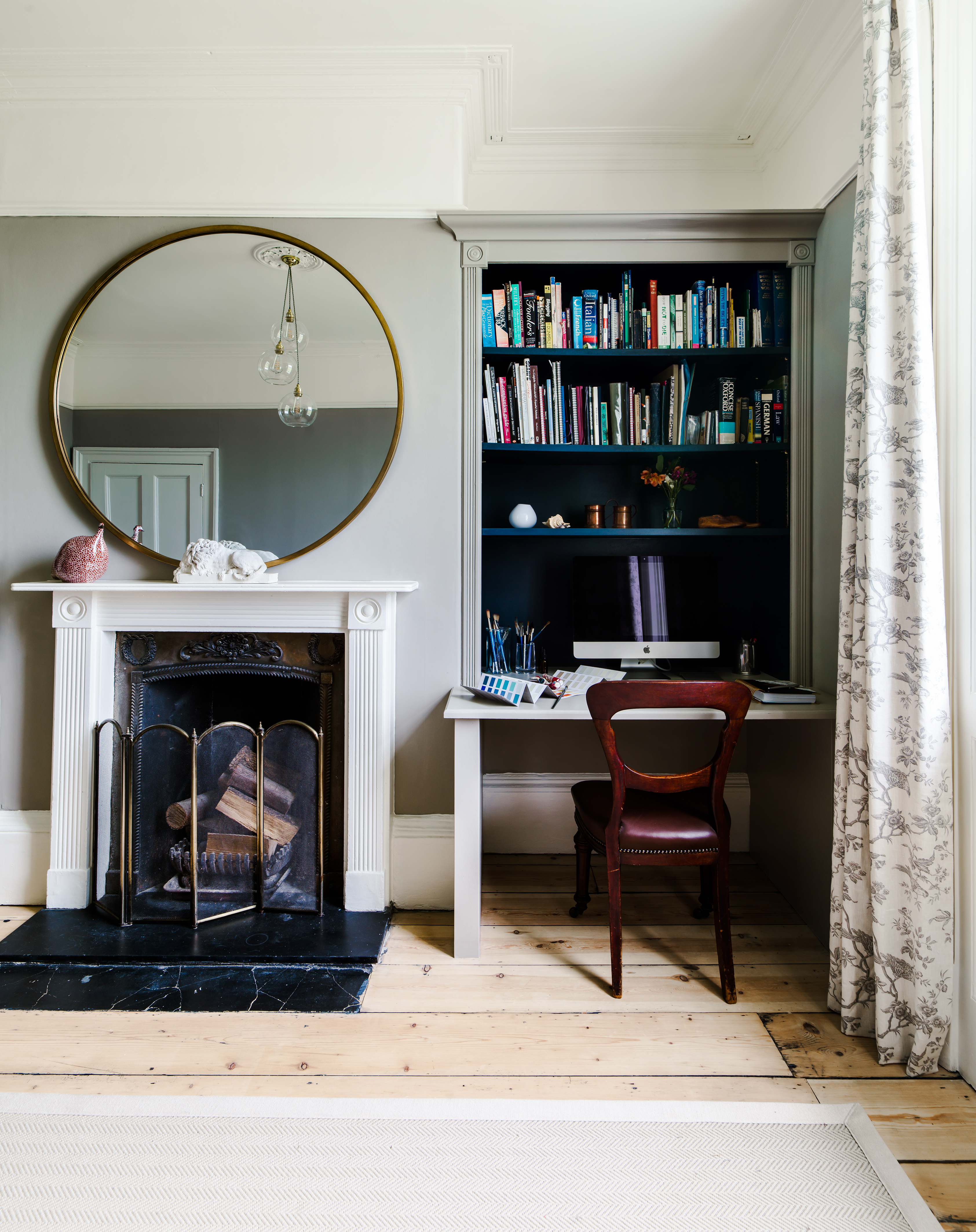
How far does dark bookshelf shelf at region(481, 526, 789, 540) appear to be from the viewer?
2486 millimetres

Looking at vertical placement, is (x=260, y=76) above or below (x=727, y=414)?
above

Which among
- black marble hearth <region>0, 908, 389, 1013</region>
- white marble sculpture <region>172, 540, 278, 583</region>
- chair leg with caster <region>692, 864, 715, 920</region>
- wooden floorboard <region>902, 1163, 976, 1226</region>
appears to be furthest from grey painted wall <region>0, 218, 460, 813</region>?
wooden floorboard <region>902, 1163, 976, 1226</region>

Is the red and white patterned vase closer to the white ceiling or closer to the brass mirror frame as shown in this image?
the brass mirror frame

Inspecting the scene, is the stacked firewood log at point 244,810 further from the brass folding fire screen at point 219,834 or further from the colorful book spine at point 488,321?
the colorful book spine at point 488,321

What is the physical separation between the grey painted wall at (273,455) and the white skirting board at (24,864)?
1250 mm

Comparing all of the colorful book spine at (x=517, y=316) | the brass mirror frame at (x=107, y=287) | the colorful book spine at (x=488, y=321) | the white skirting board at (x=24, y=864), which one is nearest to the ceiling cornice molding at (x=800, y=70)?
the colorful book spine at (x=517, y=316)

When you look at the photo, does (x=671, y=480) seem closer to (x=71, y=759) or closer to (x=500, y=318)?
(x=500, y=318)

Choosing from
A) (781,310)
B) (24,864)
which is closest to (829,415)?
(781,310)

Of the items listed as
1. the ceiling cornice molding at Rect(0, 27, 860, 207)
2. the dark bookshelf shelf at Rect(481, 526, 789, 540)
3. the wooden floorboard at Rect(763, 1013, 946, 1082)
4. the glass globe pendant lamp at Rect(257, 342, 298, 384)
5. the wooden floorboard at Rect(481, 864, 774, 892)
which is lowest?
the wooden floorboard at Rect(763, 1013, 946, 1082)

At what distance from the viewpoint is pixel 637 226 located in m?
2.38

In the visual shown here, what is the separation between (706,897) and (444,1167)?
4.31 ft

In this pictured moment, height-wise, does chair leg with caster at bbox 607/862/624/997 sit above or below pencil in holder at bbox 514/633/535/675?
below

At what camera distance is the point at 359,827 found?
7.71 ft

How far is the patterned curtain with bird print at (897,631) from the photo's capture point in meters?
1.59
